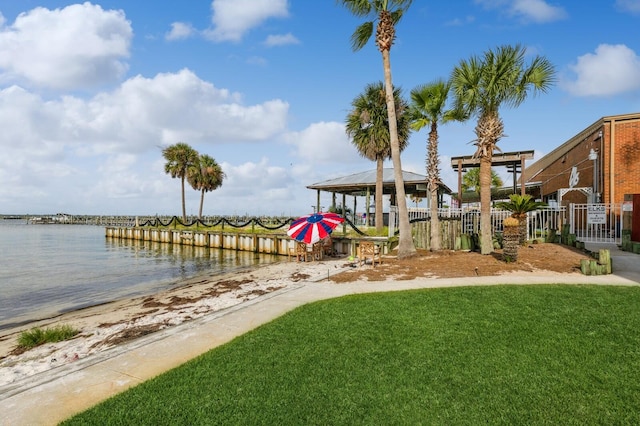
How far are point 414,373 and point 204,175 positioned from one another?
48.0 metres

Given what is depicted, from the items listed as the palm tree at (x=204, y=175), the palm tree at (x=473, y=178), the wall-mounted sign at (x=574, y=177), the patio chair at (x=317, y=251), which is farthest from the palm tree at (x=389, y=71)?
the palm tree at (x=204, y=175)

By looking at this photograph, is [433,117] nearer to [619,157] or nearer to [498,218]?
[498,218]

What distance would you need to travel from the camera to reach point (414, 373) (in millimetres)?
4152

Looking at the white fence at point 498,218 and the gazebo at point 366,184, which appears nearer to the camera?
the white fence at point 498,218

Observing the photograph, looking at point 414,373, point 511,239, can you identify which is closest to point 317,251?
point 511,239

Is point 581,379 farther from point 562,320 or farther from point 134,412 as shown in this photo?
point 134,412

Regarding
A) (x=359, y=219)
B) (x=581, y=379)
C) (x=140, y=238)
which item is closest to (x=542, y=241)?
(x=581, y=379)

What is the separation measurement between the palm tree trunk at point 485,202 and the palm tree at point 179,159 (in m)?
42.2

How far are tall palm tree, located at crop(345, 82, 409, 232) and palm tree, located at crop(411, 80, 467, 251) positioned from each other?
851cm

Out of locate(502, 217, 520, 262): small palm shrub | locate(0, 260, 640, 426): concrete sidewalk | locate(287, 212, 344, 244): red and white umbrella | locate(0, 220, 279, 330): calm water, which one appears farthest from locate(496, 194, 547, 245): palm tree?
locate(0, 220, 279, 330): calm water

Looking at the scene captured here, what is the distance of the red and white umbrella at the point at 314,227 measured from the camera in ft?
45.6

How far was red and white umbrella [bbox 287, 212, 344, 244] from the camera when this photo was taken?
13.9 m

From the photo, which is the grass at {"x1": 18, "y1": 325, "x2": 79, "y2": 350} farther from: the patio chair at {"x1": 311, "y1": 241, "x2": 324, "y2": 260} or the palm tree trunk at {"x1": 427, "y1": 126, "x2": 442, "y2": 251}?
the palm tree trunk at {"x1": 427, "y1": 126, "x2": 442, "y2": 251}

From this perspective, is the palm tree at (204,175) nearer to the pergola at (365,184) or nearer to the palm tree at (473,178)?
the pergola at (365,184)
